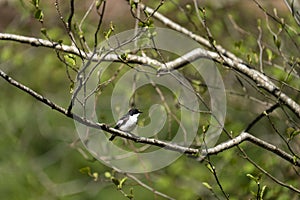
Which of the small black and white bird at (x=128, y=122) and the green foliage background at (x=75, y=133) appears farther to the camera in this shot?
the green foliage background at (x=75, y=133)

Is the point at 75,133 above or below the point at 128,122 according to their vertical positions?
above

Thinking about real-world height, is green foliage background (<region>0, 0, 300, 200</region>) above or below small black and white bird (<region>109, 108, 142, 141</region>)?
above

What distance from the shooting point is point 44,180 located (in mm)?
7242

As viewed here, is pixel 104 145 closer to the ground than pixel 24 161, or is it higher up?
closer to the ground

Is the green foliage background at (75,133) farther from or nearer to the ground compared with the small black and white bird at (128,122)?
farther from the ground

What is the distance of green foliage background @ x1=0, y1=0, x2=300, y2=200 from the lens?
183 inches

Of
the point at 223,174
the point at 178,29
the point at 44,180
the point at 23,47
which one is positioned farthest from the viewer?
the point at 23,47

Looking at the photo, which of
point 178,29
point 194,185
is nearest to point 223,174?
point 194,185

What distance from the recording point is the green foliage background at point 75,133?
4.64 metres

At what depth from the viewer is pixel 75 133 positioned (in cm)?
662

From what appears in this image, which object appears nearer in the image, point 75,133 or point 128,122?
point 128,122

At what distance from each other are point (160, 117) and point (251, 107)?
1234mm

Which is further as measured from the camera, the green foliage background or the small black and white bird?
the green foliage background

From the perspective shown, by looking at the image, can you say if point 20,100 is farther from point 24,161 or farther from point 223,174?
point 223,174
